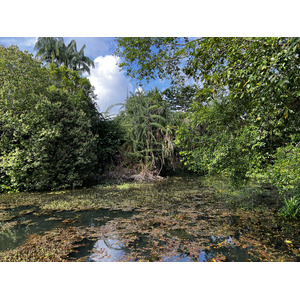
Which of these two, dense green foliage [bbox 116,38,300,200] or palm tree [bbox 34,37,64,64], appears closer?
dense green foliage [bbox 116,38,300,200]

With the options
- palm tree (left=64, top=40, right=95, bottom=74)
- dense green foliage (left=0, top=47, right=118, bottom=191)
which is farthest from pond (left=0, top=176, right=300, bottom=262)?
palm tree (left=64, top=40, right=95, bottom=74)

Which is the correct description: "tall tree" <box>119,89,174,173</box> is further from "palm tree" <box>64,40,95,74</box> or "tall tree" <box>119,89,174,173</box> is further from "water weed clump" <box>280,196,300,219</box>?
"water weed clump" <box>280,196,300,219</box>

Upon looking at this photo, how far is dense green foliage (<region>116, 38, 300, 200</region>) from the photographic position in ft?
6.26

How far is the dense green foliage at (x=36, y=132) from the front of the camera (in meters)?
6.04

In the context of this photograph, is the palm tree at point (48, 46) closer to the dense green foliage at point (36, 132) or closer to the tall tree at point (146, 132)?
the dense green foliage at point (36, 132)

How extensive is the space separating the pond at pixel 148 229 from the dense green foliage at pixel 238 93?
2.35ft

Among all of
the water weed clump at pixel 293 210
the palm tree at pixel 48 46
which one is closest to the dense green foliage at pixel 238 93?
the water weed clump at pixel 293 210

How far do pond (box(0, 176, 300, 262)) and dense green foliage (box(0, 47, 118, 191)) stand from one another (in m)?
1.14

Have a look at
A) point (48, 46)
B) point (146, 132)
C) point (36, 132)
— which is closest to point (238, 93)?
point (48, 46)

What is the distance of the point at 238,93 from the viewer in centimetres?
252

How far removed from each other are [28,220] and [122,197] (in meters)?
2.30

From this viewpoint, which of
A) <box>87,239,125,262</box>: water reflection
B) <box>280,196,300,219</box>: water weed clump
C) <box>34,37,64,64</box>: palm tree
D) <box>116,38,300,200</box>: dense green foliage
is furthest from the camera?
<box>34,37,64,64</box>: palm tree

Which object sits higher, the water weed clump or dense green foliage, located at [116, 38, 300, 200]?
dense green foliage, located at [116, 38, 300, 200]

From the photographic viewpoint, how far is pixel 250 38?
2.29 m
